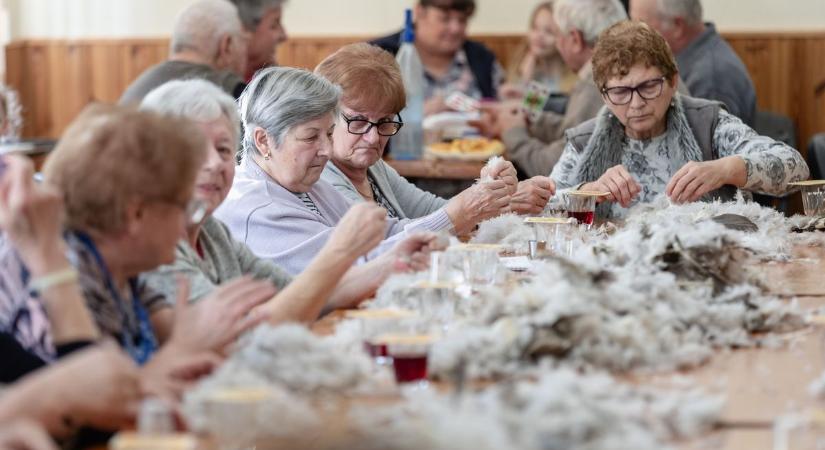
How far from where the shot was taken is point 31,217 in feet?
5.27

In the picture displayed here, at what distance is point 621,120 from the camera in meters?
3.98

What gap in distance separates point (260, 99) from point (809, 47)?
509 centimetres

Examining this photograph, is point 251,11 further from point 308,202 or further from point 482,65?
point 308,202

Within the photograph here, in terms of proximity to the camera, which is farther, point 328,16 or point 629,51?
point 328,16

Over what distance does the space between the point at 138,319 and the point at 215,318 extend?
20cm

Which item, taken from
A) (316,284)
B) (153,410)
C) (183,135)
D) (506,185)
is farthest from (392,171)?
(153,410)

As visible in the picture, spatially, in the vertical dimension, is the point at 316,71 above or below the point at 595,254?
above

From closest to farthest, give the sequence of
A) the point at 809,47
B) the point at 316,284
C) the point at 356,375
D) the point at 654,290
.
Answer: the point at 356,375 → the point at 654,290 → the point at 316,284 → the point at 809,47

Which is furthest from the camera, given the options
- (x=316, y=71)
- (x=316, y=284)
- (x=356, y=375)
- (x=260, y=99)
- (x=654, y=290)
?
(x=316, y=71)

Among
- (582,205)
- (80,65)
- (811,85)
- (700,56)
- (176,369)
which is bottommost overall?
(80,65)

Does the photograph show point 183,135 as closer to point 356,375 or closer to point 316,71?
point 356,375

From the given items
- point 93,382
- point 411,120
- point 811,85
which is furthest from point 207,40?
point 93,382

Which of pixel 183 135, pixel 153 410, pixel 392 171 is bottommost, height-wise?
pixel 392 171

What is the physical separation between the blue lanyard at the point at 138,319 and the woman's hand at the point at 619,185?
203 cm
